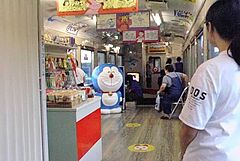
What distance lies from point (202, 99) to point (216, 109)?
0.30ft

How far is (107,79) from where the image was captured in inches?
367

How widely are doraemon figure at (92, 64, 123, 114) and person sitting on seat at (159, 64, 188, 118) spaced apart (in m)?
1.44

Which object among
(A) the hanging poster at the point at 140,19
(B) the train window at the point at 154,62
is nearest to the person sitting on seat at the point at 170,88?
(A) the hanging poster at the point at 140,19

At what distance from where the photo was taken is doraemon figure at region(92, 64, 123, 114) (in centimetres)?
932

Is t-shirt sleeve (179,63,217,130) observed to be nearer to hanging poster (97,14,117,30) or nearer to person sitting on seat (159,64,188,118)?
person sitting on seat (159,64,188,118)

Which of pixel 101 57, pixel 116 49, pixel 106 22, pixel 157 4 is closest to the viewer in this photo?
pixel 157 4

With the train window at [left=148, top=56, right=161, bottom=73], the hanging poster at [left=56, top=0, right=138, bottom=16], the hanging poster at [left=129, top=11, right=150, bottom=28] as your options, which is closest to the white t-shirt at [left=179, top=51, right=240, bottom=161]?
the hanging poster at [left=56, top=0, right=138, bottom=16]


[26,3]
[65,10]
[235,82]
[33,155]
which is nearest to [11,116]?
[33,155]

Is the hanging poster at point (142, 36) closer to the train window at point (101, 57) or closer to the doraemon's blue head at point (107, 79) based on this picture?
the doraemon's blue head at point (107, 79)

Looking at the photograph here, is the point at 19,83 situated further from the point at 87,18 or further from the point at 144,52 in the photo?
the point at 144,52

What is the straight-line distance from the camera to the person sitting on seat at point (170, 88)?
8.54 meters

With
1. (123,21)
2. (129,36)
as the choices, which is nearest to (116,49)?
(129,36)

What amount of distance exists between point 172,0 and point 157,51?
1006 cm

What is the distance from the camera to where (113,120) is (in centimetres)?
833
